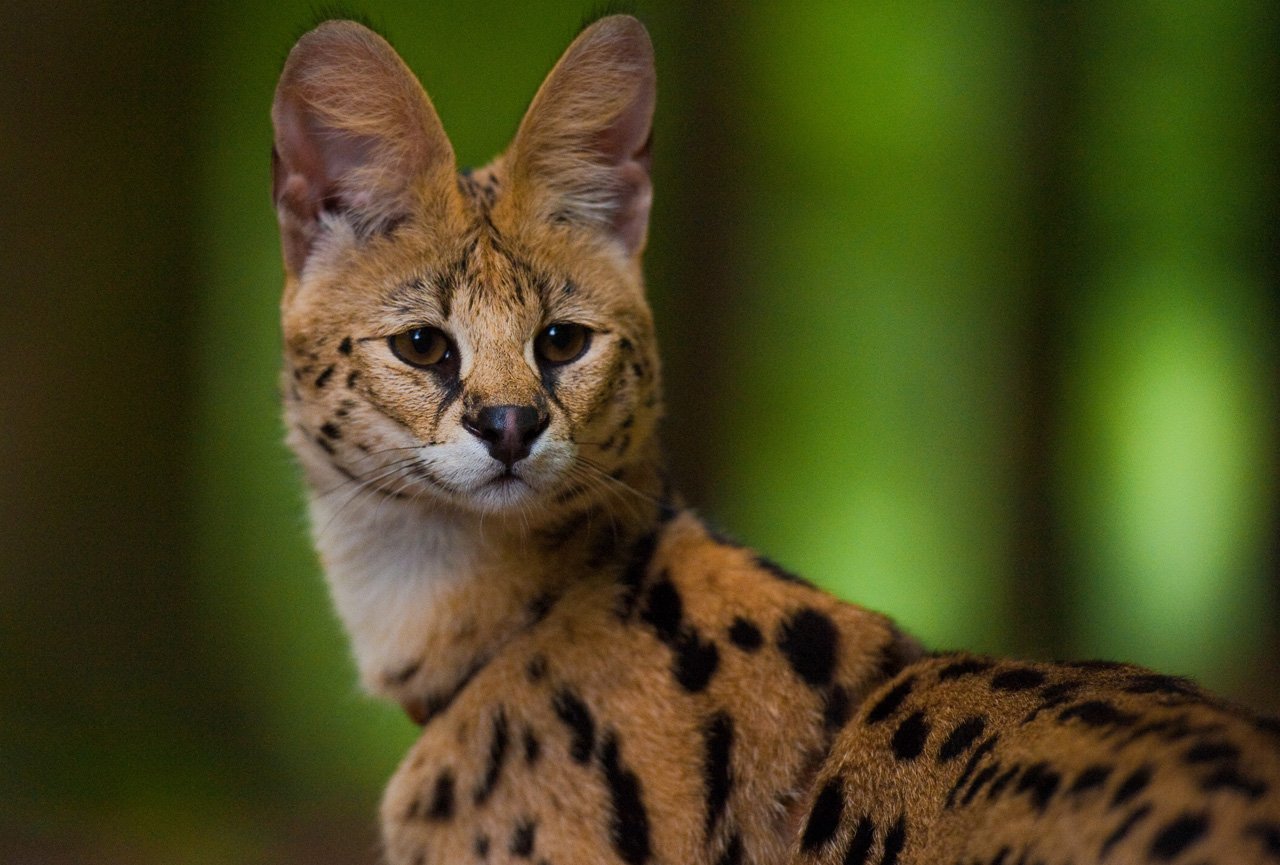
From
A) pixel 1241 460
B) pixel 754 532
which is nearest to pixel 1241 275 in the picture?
pixel 1241 460

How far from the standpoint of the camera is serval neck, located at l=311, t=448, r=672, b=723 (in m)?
2.12

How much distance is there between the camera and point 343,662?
15.6ft

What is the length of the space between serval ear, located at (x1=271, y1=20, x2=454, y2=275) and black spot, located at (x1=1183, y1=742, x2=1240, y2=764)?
1.35 meters

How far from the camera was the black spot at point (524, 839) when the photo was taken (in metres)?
1.84

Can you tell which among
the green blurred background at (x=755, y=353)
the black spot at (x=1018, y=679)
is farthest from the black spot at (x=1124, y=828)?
the green blurred background at (x=755, y=353)

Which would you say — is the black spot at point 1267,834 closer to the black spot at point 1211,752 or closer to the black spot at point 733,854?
the black spot at point 1211,752

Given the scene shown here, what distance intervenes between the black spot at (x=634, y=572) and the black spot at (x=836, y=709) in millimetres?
333

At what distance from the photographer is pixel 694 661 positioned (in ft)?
6.41

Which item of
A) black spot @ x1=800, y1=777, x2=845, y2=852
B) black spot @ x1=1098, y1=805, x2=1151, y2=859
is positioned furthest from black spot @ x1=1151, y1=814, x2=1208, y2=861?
black spot @ x1=800, y1=777, x2=845, y2=852

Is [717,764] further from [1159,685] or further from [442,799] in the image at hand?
[1159,685]

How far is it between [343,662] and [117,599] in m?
0.81

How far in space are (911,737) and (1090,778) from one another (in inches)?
14.0

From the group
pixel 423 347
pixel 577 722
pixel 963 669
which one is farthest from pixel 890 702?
pixel 423 347

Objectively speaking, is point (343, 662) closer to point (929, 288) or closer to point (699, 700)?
point (929, 288)
